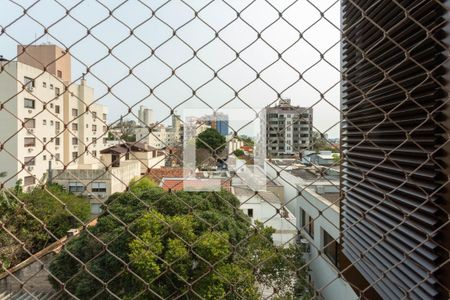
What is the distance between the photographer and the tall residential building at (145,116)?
0.89 m

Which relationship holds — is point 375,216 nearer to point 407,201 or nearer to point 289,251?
point 407,201

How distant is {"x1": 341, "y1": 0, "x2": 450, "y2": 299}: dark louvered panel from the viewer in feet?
3.58

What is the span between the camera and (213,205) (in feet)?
22.0

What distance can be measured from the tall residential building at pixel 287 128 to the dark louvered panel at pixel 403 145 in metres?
0.17

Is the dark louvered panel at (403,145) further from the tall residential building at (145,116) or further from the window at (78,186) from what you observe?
the window at (78,186)

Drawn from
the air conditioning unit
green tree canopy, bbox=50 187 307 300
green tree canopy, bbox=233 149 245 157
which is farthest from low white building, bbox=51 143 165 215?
the air conditioning unit

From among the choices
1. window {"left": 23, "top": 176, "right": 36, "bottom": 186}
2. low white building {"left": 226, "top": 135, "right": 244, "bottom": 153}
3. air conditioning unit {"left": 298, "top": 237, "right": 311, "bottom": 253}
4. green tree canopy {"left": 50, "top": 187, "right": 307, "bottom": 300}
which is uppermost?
low white building {"left": 226, "top": 135, "right": 244, "bottom": 153}

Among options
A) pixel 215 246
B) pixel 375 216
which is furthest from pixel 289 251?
pixel 375 216

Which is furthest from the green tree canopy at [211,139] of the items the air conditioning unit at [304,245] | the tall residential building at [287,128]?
the air conditioning unit at [304,245]

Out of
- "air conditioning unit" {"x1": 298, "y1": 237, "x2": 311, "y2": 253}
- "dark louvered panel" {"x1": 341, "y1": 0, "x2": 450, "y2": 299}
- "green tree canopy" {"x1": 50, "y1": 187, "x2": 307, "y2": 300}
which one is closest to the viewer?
"dark louvered panel" {"x1": 341, "y1": 0, "x2": 450, "y2": 299}

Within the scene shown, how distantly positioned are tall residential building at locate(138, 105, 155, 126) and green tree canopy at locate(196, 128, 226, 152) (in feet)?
0.46

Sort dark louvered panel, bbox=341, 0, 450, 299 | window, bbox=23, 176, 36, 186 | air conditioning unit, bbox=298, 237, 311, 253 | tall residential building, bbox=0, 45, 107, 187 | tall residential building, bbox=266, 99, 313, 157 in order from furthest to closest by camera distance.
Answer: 1. air conditioning unit, bbox=298, 237, 311, 253
2. window, bbox=23, 176, 36, 186
3. dark louvered panel, bbox=341, 0, 450, 299
4. tall residential building, bbox=266, 99, 313, 157
5. tall residential building, bbox=0, 45, 107, 187

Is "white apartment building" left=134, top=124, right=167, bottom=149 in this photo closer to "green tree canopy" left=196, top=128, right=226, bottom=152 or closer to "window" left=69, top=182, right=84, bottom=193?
"green tree canopy" left=196, top=128, right=226, bottom=152

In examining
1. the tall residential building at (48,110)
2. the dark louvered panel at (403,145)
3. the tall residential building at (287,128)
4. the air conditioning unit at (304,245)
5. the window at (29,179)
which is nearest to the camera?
the tall residential building at (48,110)
